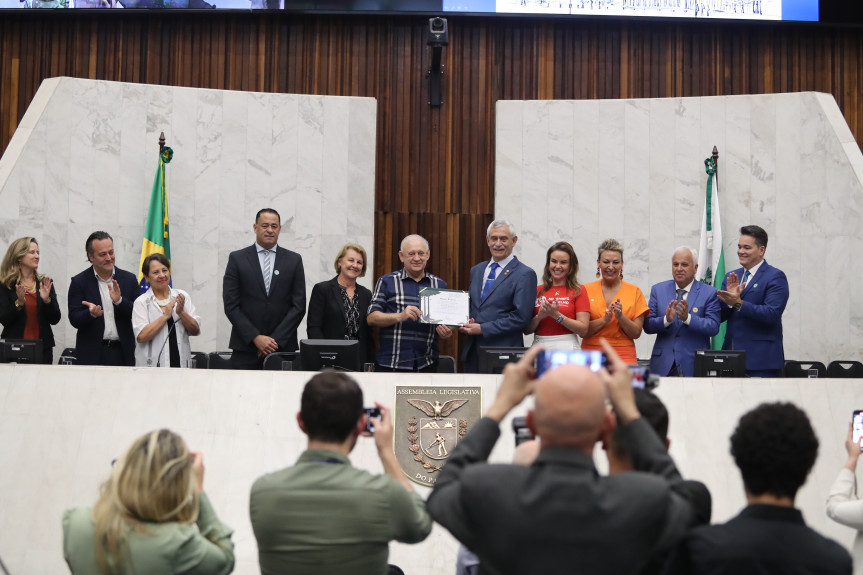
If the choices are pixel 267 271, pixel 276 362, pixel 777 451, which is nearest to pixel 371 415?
pixel 777 451

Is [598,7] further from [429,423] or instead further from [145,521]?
[145,521]

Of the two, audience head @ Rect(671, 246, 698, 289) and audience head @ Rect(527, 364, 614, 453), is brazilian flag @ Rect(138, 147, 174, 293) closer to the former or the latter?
audience head @ Rect(671, 246, 698, 289)

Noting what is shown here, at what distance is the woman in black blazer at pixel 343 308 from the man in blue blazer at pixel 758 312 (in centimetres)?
217

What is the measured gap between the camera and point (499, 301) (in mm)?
5645

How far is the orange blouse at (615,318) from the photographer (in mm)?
5505

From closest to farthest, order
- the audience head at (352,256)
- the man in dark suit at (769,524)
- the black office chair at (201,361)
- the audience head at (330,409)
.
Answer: the man in dark suit at (769,524) → the audience head at (330,409) → the audience head at (352,256) → the black office chair at (201,361)

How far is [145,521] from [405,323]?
11.0 feet

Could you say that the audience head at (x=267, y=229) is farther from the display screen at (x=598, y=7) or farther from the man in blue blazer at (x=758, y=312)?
the display screen at (x=598, y=7)

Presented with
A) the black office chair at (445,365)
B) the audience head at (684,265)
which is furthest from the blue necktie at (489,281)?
the audience head at (684,265)

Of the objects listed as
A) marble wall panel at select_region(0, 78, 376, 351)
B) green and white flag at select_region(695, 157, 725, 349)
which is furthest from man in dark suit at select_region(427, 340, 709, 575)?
marble wall panel at select_region(0, 78, 376, 351)

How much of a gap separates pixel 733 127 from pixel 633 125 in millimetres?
843

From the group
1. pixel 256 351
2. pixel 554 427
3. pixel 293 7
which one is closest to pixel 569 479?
pixel 554 427

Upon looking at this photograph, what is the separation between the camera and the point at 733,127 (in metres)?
8.38

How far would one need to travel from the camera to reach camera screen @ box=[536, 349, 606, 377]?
2211 millimetres
